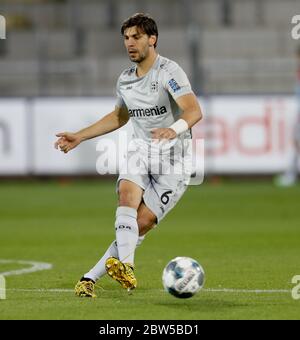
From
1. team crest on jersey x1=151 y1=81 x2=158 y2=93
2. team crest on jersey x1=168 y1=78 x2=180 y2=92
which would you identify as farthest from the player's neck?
team crest on jersey x1=168 y1=78 x2=180 y2=92

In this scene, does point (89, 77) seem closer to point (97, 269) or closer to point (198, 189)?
point (198, 189)

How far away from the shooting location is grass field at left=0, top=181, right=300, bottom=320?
7685mm

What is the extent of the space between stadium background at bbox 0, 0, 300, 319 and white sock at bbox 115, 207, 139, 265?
37cm

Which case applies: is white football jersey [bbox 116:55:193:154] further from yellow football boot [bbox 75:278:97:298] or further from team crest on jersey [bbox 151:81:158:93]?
yellow football boot [bbox 75:278:97:298]

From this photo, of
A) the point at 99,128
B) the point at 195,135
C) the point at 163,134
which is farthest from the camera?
the point at 195,135

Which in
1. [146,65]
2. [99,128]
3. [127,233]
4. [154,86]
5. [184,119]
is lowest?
[127,233]

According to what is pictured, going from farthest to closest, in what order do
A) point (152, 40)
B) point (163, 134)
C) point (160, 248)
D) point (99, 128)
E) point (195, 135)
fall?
point (195, 135), point (160, 248), point (99, 128), point (152, 40), point (163, 134)

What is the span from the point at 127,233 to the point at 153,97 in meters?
1.14

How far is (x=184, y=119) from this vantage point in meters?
8.04

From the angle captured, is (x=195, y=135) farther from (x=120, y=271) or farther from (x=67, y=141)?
(x=120, y=271)

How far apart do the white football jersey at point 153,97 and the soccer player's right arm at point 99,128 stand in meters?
0.23

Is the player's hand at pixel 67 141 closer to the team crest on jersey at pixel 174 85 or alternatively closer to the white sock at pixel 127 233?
the white sock at pixel 127 233

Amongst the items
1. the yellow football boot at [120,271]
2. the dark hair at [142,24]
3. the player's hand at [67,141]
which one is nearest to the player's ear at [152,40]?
the dark hair at [142,24]

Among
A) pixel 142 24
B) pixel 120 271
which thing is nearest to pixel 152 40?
pixel 142 24
